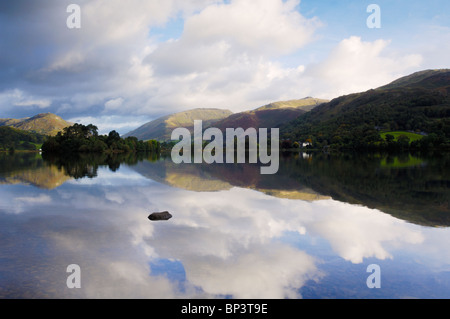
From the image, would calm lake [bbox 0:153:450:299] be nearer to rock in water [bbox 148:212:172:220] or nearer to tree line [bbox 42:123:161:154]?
rock in water [bbox 148:212:172:220]

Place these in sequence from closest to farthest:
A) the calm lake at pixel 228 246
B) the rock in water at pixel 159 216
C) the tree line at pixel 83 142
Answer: the calm lake at pixel 228 246
the rock in water at pixel 159 216
the tree line at pixel 83 142

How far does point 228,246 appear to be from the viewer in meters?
13.3

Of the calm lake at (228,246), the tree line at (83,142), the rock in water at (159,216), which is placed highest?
the tree line at (83,142)

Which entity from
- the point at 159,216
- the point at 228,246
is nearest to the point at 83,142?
the point at 159,216

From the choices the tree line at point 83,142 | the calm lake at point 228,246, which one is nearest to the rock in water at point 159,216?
the calm lake at point 228,246

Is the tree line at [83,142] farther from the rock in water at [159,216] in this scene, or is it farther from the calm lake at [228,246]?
the rock in water at [159,216]

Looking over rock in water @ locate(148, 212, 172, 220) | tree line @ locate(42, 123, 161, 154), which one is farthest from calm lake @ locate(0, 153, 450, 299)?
tree line @ locate(42, 123, 161, 154)

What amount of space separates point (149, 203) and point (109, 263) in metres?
12.3

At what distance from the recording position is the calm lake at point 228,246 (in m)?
9.42

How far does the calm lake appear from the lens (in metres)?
9.42
